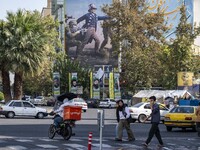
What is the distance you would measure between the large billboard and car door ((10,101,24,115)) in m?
81.8

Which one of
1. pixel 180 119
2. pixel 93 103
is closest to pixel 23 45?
pixel 180 119

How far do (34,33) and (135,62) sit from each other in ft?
69.0

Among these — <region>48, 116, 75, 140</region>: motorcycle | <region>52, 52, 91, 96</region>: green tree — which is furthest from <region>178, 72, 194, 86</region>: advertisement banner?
<region>52, 52, 91, 96</region>: green tree

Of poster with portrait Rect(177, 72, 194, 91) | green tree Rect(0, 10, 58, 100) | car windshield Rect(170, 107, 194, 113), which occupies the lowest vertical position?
car windshield Rect(170, 107, 194, 113)

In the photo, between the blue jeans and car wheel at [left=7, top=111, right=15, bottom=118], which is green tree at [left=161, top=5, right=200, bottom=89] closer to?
car wheel at [left=7, top=111, right=15, bottom=118]

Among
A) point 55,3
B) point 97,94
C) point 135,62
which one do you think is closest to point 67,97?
point 135,62

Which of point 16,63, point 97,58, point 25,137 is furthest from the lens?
point 97,58

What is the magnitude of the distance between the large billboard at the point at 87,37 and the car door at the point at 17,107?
8176cm

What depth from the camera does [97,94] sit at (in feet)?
222

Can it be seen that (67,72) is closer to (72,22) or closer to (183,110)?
(72,22)

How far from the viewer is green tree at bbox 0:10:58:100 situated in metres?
43.2

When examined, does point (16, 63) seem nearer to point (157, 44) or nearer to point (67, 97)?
point (67, 97)

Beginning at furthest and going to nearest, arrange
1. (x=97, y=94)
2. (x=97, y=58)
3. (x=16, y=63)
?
(x=97, y=58) < (x=97, y=94) < (x=16, y=63)

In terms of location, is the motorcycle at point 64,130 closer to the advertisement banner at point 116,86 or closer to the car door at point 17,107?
the car door at point 17,107
